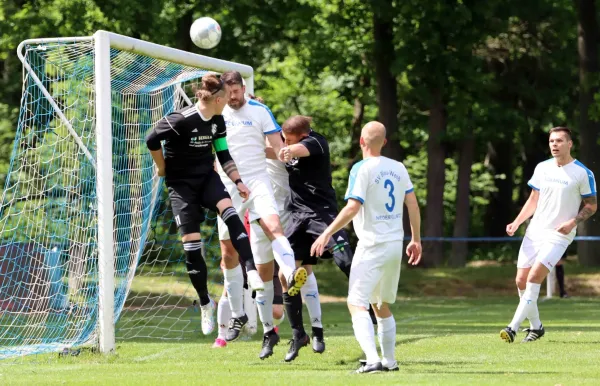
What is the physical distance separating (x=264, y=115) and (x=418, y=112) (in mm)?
21561

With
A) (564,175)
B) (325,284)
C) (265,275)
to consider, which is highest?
(564,175)

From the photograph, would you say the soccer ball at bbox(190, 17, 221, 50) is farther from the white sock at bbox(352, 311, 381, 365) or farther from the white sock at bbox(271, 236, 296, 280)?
the white sock at bbox(352, 311, 381, 365)

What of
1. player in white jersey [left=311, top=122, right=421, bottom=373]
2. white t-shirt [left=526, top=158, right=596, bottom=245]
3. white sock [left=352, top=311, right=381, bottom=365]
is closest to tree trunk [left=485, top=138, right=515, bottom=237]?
white t-shirt [left=526, top=158, right=596, bottom=245]

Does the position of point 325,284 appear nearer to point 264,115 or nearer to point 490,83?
point 490,83

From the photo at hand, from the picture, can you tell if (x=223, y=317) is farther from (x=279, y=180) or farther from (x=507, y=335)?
(x=507, y=335)

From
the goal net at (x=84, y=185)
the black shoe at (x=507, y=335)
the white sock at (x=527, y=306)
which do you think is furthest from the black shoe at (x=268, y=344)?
the white sock at (x=527, y=306)

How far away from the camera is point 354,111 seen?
3678cm

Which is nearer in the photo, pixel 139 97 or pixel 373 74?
pixel 139 97

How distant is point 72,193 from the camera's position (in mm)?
12680

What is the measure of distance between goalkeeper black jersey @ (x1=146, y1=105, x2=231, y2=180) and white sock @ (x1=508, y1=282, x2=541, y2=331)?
3474 millimetres

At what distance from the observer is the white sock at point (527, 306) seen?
37.2 ft

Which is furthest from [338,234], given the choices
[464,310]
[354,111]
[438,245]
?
[354,111]

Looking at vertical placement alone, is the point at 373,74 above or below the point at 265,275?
above

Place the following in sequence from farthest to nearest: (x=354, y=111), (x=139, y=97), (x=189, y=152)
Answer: (x=354, y=111) < (x=139, y=97) < (x=189, y=152)
